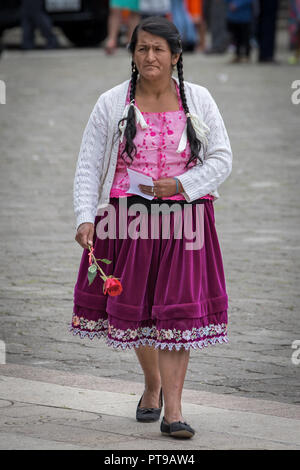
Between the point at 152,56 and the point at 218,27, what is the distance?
1541 centimetres

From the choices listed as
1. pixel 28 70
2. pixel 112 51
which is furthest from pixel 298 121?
pixel 112 51

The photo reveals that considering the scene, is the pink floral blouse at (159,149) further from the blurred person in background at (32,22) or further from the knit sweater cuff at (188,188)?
the blurred person in background at (32,22)

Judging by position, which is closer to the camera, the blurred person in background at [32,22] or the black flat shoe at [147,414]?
the black flat shoe at [147,414]

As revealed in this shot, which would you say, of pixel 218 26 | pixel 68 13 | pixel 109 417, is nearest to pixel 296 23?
pixel 218 26

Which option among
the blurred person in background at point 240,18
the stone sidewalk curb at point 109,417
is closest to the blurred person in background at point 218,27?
the blurred person in background at point 240,18

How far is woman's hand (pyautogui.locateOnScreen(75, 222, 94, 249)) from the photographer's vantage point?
4.22 m

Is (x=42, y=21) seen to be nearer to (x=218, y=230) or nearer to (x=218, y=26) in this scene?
(x=218, y=26)

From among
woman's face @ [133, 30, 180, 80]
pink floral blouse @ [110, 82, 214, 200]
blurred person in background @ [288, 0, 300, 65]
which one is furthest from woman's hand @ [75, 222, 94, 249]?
blurred person in background @ [288, 0, 300, 65]

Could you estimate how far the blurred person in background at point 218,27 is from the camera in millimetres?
18656

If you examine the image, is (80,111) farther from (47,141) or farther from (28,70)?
(28,70)

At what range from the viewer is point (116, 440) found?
13.3ft

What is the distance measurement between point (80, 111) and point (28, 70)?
12.5 feet

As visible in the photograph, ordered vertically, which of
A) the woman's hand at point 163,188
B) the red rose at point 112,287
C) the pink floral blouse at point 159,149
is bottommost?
the red rose at point 112,287

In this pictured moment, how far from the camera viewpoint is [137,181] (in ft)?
13.8
